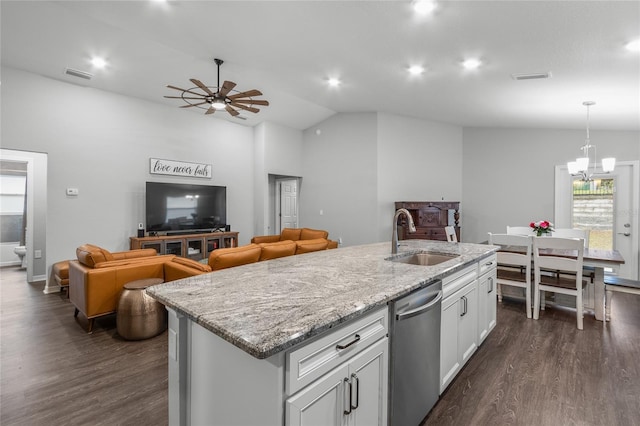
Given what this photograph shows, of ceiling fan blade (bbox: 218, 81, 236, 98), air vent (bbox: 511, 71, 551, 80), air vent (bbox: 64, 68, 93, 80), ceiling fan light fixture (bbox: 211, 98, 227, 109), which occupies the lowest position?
ceiling fan light fixture (bbox: 211, 98, 227, 109)

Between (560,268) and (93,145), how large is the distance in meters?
6.86

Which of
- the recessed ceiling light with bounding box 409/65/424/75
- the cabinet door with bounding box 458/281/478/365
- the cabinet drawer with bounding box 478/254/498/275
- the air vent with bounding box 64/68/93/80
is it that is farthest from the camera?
the air vent with bounding box 64/68/93/80

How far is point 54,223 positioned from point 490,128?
824 cm

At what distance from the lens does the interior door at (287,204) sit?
8.12m

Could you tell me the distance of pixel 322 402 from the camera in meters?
1.09

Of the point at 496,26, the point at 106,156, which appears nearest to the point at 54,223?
the point at 106,156

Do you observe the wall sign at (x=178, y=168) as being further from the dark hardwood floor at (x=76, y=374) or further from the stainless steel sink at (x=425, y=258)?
the stainless steel sink at (x=425, y=258)

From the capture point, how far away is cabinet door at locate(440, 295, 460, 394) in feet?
6.26

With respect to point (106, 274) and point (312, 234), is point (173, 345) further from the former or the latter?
point (312, 234)

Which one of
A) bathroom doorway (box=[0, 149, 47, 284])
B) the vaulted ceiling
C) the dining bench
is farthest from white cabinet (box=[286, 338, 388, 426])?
bathroom doorway (box=[0, 149, 47, 284])

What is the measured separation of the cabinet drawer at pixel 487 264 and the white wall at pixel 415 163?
146 inches

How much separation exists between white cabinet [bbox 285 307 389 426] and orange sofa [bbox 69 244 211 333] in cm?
204

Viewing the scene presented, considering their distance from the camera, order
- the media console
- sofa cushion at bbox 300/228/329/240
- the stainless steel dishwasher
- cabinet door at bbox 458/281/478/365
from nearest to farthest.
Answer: the stainless steel dishwasher, cabinet door at bbox 458/281/478/365, the media console, sofa cushion at bbox 300/228/329/240

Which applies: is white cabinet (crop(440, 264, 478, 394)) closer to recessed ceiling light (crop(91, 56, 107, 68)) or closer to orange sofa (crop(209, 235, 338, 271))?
orange sofa (crop(209, 235, 338, 271))
